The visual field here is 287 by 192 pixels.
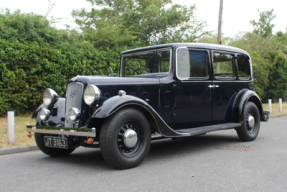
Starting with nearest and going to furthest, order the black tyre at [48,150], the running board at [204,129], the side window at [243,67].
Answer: the black tyre at [48,150] → the running board at [204,129] → the side window at [243,67]

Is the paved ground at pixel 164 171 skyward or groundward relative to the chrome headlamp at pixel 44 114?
groundward

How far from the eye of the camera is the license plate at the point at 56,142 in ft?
14.7

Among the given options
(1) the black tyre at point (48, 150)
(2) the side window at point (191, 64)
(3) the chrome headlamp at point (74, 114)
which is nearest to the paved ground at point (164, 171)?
(1) the black tyre at point (48, 150)

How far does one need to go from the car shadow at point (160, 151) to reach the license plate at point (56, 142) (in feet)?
1.29

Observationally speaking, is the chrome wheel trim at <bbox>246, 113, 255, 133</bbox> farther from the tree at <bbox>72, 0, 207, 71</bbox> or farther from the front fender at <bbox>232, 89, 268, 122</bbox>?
the tree at <bbox>72, 0, 207, 71</bbox>

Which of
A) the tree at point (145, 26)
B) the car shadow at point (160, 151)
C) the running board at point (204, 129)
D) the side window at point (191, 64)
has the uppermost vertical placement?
the tree at point (145, 26)

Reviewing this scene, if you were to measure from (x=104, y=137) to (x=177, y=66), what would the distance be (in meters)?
2.09

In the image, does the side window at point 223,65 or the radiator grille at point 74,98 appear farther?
the side window at point 223,65

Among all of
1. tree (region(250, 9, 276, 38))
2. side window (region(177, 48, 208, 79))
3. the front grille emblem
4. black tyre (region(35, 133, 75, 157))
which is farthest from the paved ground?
tree (region(250, 9, 276, 38))

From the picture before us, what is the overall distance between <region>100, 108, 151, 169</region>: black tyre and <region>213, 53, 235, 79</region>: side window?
2364 mm

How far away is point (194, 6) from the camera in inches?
714

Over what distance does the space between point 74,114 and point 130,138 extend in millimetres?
926

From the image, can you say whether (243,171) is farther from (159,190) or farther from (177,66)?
(177,66)

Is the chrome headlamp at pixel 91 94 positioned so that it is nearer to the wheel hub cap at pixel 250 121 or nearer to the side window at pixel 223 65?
the side window at pixel 223 65
